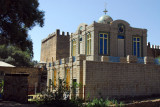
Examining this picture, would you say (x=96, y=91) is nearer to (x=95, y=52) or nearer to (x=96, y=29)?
(x=95, y=52)

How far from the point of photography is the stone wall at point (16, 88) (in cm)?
1405

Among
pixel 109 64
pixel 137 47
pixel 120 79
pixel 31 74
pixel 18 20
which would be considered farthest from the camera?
pixel 31 74

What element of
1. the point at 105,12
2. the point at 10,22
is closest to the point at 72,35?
the point at 105,12

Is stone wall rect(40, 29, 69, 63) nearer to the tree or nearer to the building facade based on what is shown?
the building facade

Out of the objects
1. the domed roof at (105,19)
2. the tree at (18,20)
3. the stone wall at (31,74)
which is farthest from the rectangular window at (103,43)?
the stone wall at (31,74)

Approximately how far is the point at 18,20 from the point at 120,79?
10.8 m

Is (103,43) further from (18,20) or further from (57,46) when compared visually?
(57,46)

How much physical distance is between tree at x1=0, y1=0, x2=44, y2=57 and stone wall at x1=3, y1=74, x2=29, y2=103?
2.87m

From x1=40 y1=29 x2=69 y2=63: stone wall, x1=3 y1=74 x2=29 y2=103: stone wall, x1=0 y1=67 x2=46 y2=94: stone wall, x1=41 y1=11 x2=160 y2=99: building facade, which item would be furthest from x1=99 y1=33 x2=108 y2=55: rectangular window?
x1=40 y1=29 x2=69 y2=63: stone wall

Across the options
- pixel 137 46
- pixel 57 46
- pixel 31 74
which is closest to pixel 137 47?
pixel 137 46

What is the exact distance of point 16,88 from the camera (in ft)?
46.4

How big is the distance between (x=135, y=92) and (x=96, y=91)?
4.50 m

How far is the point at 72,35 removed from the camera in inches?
1078

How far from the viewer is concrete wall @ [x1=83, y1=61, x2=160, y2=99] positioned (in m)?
18.4
